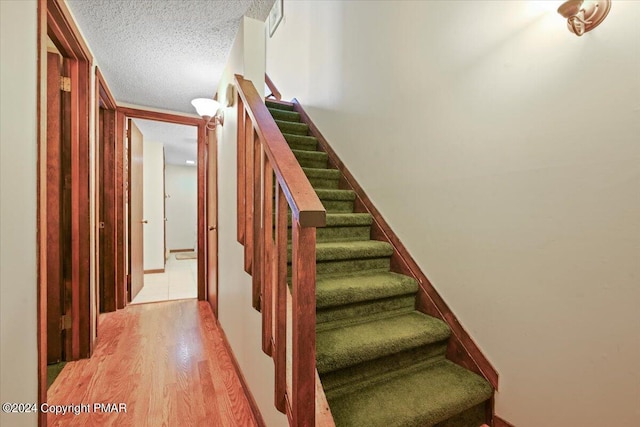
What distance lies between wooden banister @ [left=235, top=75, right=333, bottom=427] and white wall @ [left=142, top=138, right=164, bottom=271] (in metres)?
4.29

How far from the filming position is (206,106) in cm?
239

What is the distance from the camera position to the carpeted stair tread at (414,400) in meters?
1.10

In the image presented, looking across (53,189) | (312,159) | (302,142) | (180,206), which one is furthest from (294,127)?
(180,206)

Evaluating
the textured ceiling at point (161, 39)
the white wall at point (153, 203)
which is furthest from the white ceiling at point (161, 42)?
the white wall at point (153, 203)

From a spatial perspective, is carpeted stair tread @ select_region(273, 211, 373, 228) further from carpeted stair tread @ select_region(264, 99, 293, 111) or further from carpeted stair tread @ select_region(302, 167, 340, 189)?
carpeted stair tread @ select_region(264, 99, 293, 111)

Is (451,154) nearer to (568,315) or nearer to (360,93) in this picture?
(568,315)

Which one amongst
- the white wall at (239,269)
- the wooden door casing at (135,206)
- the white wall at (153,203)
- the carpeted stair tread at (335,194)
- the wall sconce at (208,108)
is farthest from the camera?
the white wall at (153,203)

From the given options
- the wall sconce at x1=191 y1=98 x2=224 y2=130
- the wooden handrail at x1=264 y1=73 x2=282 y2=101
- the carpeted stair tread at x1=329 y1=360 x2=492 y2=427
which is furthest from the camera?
the wooden handrail at x1=264 y1=73 x2=282 y2=101

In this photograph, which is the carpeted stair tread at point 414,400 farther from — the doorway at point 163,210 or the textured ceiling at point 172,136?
the textured ceiling at point 172,136

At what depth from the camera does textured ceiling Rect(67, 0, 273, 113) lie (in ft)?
5.89

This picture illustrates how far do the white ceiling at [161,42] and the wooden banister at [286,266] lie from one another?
102cm

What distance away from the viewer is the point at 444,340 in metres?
1.50

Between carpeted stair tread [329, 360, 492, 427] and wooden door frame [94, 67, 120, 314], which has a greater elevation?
wooden door frame [94, 67, 120, 314]

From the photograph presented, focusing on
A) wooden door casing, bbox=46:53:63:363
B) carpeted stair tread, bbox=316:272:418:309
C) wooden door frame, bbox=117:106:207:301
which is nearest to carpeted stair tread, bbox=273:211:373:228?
carpeted stair tread, bbox=316:272:418:309
